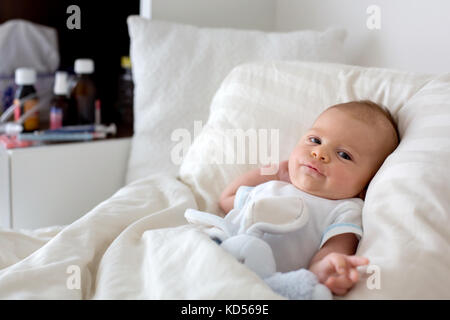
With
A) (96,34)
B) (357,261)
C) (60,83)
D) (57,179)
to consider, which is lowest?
(57,179)

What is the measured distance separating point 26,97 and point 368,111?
0.99 meters

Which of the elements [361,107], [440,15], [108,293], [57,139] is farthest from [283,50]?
[108,293]

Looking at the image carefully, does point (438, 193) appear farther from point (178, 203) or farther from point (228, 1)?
point (228, 1)

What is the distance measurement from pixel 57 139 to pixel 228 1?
692 millimetres

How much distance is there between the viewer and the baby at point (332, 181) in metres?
0.86

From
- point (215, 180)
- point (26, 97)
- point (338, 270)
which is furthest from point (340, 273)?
point (26, 97)

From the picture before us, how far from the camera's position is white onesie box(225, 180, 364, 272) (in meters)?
0.86

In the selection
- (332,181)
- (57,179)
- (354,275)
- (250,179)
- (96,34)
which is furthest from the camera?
(96,34)

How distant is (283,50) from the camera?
1433mm

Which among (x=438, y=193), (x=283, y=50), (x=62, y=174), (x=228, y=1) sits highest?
(x=228, y=1)

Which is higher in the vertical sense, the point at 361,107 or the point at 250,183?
the point at 361,107

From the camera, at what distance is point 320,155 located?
0.92 m

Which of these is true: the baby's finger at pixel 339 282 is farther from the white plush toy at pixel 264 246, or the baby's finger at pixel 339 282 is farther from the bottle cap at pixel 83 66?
the bottle cap at pixel 83 66

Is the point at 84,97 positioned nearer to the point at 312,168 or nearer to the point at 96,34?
the point at 96,34
